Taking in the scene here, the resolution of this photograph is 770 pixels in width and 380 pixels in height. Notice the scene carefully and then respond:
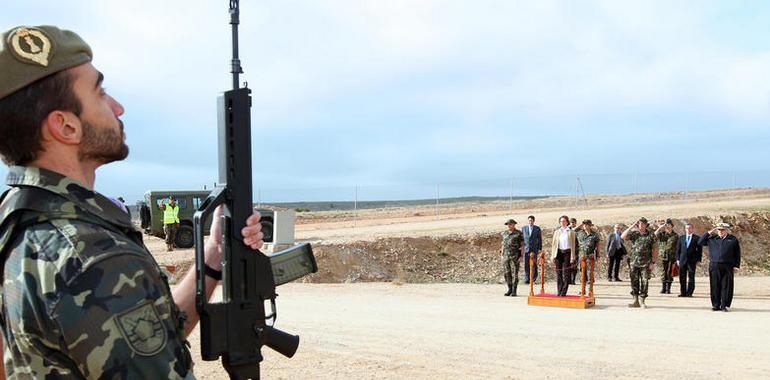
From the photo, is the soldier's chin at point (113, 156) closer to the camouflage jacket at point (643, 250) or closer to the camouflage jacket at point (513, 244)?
the camouflage jacket at point (643, 250)

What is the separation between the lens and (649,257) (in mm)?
15930

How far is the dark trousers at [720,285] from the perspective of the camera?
15273mm

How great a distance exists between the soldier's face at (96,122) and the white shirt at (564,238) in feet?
55.2

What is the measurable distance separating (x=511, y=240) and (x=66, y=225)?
16.8 meters

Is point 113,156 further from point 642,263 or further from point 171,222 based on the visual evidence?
point 171,222

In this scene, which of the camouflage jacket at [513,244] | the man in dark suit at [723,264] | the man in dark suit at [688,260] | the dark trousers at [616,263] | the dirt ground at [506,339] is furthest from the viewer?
the dark trousers at [616,263]

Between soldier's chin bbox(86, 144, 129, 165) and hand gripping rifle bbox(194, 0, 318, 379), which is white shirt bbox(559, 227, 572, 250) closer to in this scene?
hand gripping rifle bbox(194, 0, 318, 379)

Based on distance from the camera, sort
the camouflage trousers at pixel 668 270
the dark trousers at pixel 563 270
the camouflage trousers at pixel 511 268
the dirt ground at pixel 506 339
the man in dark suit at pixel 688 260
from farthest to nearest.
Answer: the camouflage trousers at pixel 668 270 < the man in dark suit at pixel 688 260 < the camouflage trousers at pixel 511 268 < the dark trousers at pixel 563 270 < the dirt ground at pixel 506 339

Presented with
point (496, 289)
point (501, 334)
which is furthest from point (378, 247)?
point (501, 334)

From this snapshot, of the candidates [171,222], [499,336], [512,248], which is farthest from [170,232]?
[499,336]

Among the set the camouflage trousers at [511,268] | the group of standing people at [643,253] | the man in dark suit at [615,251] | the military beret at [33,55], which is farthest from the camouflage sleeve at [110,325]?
→ the man in dark suit at [615,251]

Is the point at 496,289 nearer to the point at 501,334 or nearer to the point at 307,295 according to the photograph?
the point at 307,295

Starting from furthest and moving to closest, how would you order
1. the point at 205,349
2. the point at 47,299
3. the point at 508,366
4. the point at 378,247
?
the point at 378,247
the point at 508,366
the point at 205,349
the point at 47,299

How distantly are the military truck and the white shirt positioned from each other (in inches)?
431
